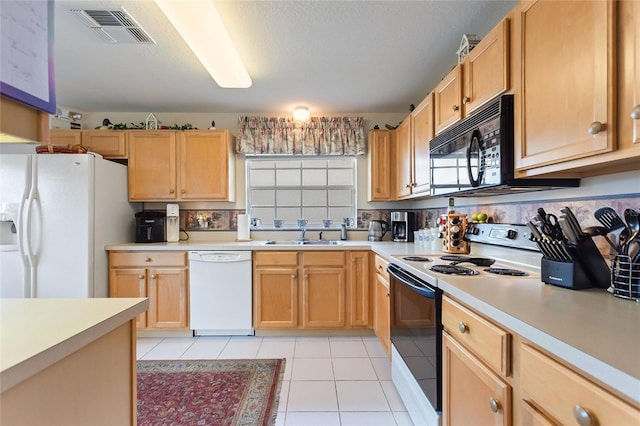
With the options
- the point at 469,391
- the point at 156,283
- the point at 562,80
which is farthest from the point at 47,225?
the point at 562,80

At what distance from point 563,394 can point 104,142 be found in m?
3.95

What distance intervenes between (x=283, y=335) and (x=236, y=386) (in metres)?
0.88

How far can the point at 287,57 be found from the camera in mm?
2215

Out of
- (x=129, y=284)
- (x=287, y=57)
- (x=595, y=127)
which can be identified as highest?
(x=287, y=57)

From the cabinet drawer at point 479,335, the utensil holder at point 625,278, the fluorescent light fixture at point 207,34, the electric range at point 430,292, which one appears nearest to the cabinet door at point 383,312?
the electric range at point 430,292

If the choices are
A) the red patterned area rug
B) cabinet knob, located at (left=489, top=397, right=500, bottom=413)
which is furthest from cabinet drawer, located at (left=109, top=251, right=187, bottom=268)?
cabinet knob, located at (left=489, top=397, right=500, bottom=413)

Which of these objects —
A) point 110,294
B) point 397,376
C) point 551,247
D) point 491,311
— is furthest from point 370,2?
point 110,294

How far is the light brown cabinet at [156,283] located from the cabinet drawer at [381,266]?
1.86m

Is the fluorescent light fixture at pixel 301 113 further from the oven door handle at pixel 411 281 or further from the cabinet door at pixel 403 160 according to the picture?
the oven door handle at pixel 411 281

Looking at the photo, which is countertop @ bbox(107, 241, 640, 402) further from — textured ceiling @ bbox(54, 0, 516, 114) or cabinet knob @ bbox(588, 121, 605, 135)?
textured ceiling @ bbox(54, 0, 516, 114)

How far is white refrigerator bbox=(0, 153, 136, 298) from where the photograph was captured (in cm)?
249

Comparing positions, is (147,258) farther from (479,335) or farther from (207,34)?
(479,335)

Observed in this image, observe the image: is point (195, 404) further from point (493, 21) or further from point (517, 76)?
point (493, 21)

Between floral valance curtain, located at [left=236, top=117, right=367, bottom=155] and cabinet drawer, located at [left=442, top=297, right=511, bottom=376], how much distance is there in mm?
2417
